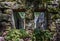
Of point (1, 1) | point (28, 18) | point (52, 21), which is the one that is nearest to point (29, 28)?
point (28, 18)

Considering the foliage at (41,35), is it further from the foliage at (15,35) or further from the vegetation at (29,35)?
the foliage at (15,35)

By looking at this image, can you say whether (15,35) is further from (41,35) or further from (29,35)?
(41,35)

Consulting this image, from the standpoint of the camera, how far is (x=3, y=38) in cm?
734

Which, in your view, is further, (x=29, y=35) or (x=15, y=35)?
(x=29, y=35)

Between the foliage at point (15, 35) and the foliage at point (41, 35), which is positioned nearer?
the foliage at point (15, 35)

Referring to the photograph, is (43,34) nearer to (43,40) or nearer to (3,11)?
(43,40)

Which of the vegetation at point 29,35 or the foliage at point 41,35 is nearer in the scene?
the vegetation at point 29,35

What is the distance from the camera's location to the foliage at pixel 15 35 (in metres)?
7.30

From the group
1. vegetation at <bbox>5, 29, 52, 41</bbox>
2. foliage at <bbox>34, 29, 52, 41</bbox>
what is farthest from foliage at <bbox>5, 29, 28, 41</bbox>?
foliage at <bbox>34, 29, 52, 41</bbox>

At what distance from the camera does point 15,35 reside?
24.3 ft

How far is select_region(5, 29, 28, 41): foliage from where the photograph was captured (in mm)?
7298

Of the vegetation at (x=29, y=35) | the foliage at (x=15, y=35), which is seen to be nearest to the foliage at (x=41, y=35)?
the vegetation at (x=29, y=35)

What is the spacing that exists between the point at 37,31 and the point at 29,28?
494 mm

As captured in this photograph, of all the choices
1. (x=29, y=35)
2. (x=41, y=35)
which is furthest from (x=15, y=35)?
(x=41, y=35)
